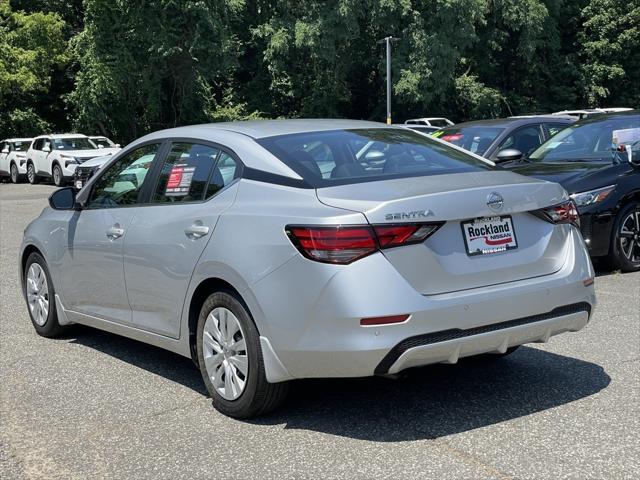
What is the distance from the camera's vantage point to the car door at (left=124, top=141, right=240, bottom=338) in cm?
464

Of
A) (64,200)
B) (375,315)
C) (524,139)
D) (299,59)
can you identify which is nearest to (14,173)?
(299,59)

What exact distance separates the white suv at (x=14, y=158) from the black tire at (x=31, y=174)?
520 mm

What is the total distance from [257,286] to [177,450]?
0.90 meters

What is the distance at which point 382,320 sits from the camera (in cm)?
388

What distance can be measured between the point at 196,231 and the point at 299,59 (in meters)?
41.0

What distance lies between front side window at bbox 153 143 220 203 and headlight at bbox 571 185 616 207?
15.0 feet

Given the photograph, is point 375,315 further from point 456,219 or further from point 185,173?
point 185,173

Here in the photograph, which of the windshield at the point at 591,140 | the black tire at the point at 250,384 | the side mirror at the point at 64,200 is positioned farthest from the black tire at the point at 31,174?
the black tire at the point at 250,384

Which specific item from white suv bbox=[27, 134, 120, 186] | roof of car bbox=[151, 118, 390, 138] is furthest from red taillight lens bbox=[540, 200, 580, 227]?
white suv bbox=[27, 134, 120, 186]

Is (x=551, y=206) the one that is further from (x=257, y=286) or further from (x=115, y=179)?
(x=115, y=179)

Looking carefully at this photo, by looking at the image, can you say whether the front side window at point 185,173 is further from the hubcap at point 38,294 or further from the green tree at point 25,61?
the green tree at point 25,61

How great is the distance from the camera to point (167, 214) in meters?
4.93

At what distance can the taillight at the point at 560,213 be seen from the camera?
14.6ft

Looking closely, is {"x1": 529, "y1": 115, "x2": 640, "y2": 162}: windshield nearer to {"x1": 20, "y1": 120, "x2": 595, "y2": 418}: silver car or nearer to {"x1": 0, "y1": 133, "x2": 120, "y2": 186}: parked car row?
{"x1": 20, "y1": 120, "x2": 595, "y2": 418}: silver car
